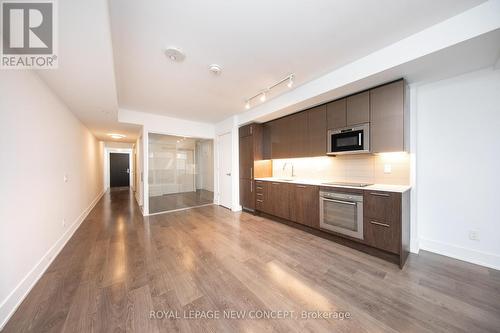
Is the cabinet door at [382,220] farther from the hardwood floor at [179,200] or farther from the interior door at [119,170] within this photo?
the interior door at [119,170]

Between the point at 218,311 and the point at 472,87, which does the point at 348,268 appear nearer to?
the point at 218,311

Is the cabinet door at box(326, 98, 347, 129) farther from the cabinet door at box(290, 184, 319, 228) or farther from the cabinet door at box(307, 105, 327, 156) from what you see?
the cabinet door at box(290, 184, 319, 228)

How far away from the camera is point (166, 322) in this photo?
135 cm

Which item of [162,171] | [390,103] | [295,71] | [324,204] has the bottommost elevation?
[324,204]

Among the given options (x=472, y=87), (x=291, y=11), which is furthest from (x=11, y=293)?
(x=472, y=87)

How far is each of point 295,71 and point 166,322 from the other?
→ 316 cm

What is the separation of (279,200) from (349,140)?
172 centimetres

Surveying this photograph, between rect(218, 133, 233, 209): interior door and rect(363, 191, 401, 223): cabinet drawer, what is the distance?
328 cm

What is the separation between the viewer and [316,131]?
3.15 metres

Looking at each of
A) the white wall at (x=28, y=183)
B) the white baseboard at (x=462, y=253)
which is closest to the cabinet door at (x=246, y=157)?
the white baseboard at (x=462, y=253)

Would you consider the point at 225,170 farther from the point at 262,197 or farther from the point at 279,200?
the point at 279,200

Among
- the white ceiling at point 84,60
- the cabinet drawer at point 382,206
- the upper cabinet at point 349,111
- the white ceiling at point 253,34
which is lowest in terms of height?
the cabinet drawer at point 382,206

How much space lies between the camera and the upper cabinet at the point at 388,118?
2.22 meters

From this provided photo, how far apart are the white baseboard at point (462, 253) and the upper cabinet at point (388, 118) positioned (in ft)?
4.74
